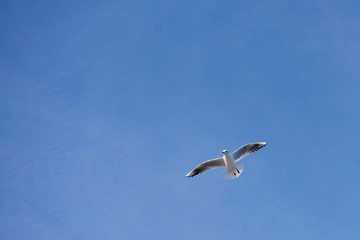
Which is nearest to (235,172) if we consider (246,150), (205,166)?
(246,150)

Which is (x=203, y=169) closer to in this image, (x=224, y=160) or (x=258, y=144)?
(x=224, y=160)

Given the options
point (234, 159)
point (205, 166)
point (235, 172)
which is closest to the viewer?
point (235, 172)

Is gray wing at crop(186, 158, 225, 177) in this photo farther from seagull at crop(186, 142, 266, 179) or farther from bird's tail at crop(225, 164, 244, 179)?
bird's tail at crop(225, 164, 244, 179)

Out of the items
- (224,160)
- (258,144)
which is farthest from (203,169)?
(258,144)

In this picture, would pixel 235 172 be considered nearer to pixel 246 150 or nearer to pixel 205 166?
pixel 246 150

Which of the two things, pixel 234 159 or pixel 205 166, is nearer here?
pixel 234 159

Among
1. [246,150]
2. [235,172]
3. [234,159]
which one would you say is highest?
[246,150]

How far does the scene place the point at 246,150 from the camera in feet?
58.5

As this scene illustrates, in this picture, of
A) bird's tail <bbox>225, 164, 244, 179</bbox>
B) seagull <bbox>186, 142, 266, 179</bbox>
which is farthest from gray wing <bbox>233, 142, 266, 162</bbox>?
bird's tail <bbox>225, 164, 244, 179</bbox>

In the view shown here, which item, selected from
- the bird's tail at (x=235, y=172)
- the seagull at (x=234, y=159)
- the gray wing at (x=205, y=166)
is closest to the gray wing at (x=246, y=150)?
the seagull at (x=234, y=159)

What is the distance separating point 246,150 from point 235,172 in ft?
3.88

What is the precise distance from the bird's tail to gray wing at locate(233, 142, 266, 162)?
38cm

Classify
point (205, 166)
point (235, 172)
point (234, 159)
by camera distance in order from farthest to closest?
point (205, 166) → point (234, 159) → point (235, 172)

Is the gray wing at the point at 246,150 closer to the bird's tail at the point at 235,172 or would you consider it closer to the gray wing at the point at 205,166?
the bird's tail at the point at 235,172
